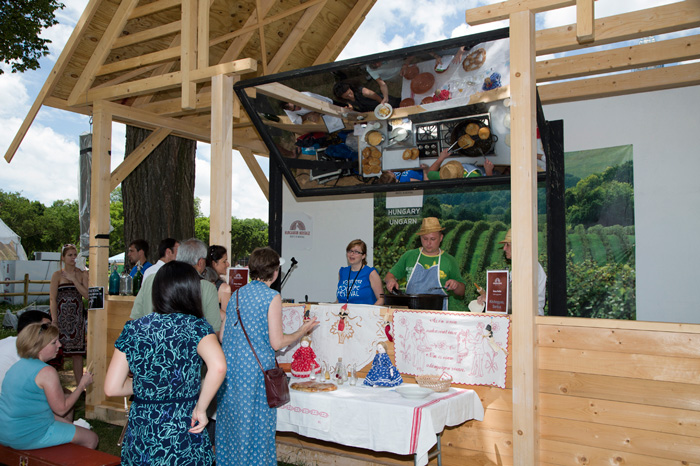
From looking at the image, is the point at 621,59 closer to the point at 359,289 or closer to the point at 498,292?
the point at 498,292

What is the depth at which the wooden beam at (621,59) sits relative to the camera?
4.61 m

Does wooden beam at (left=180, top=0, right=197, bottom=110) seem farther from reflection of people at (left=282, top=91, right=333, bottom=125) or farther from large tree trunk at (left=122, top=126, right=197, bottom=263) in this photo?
large tree trunk at (left=122, top=126, right=197, bottom=263)

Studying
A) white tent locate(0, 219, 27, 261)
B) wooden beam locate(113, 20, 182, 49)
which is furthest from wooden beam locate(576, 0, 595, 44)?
white tent locate(0, 219, 27, 261)

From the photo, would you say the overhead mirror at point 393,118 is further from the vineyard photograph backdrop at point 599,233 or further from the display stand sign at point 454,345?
the display stand sign at point 454,345

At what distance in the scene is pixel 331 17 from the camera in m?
7.68

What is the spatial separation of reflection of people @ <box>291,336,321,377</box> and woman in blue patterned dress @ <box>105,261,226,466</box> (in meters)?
1.59

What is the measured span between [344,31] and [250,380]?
5832mm

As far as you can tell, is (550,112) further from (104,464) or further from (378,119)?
(104,464)

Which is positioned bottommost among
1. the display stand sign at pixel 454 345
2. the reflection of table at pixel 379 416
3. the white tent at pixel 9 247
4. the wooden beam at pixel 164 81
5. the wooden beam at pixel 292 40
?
the reflection of table at pixel 379 416

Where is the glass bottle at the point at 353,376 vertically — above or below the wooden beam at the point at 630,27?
below

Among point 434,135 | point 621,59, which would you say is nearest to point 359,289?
point 434,135

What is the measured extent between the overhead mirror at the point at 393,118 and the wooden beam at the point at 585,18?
1.97 feet

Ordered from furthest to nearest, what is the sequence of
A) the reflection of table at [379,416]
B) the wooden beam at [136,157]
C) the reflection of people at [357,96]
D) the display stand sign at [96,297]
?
the wooden beam at [136,157] < the display stand sign at [96,297] < the reflection of people at [357,96] < the reflection of table at [379,416]

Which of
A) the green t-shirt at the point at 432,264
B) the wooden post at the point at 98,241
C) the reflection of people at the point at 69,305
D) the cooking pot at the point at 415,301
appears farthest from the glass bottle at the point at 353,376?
the reflection of people at the point at 69,305
